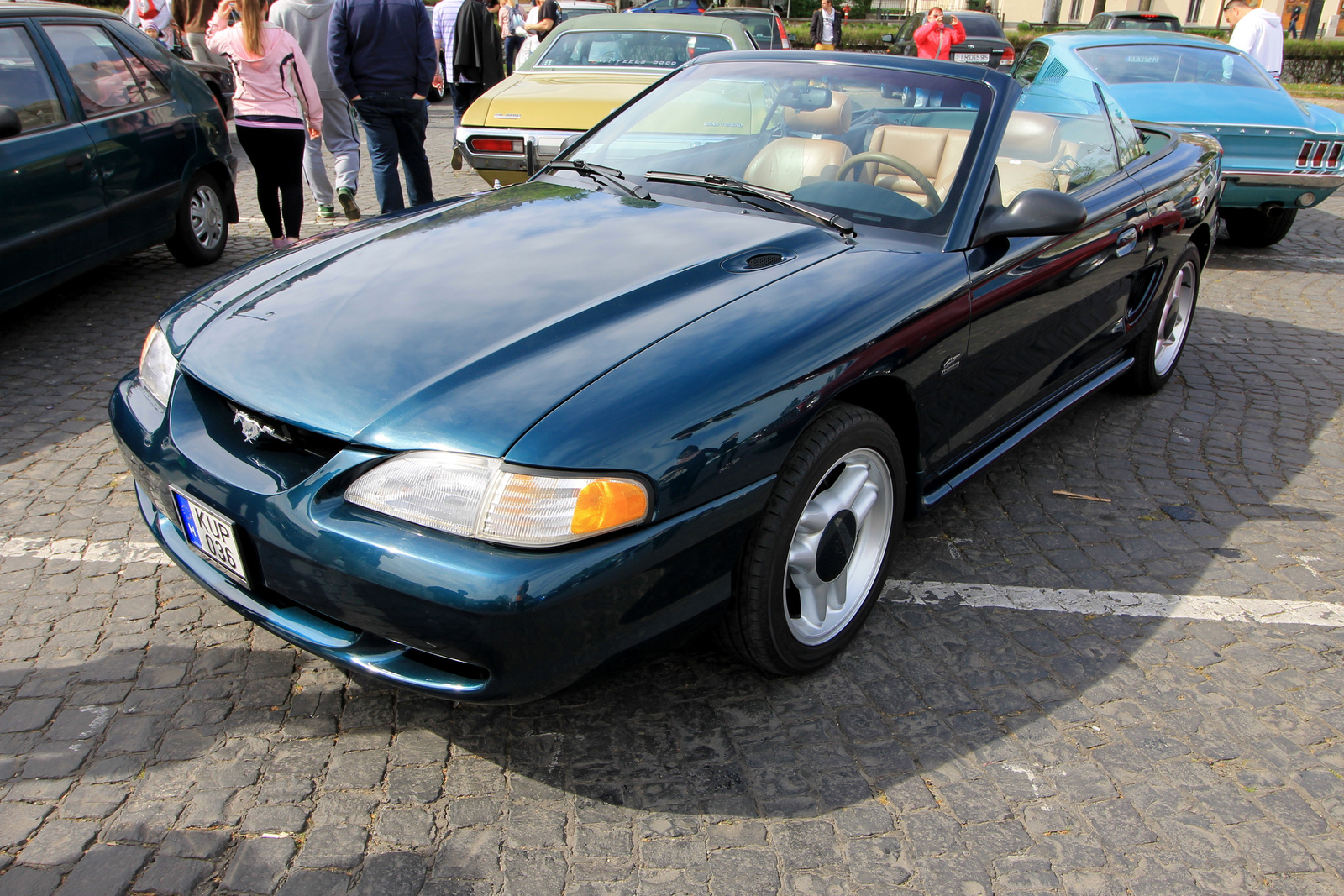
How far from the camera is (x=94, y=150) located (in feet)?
16.7

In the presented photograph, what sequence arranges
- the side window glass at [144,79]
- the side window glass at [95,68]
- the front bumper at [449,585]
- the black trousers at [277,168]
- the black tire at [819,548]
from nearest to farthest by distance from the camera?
the front bumper at [449,585], the black tire at [819,548], the side window glass at [95,68], the side window glass at [144,79], the black trousers at [277,168]

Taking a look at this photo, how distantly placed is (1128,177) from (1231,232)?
15.8 feet

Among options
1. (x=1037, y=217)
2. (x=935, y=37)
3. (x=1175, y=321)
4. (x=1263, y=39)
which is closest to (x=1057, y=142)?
(x=1037, y=217)

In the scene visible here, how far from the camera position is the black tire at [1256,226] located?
755cm

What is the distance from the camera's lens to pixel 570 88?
24.0 feet

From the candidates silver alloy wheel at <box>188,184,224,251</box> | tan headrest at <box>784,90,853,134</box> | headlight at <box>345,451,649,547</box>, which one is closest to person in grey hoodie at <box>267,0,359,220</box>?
silver alloy wheel at <box>188,184,224,251</box>

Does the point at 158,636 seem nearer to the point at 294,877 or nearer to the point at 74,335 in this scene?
the point at 294,877

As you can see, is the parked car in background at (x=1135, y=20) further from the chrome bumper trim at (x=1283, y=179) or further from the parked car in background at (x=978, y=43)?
the chrome bumper trim at (x=1283, y=179)

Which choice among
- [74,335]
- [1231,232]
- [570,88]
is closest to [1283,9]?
[1231,232]

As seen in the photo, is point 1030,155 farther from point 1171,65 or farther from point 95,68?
point 1171,65

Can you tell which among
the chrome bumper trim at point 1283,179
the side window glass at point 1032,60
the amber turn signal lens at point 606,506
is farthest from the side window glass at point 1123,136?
the side window glass at point 1032,60

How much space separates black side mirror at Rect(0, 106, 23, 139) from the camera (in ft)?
14.6

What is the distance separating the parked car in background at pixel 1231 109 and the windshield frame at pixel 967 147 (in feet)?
11.2

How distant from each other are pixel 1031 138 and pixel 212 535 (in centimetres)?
310
